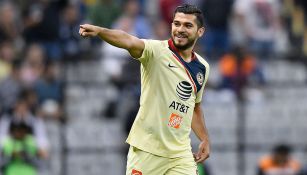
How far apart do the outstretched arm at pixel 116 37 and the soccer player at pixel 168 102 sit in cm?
20

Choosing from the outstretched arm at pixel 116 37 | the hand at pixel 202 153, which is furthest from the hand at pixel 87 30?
the hand at pixel 202 153

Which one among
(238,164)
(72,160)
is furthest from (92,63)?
(238,164)

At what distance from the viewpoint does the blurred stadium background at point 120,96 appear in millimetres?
16688

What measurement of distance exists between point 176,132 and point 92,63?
6.31 m

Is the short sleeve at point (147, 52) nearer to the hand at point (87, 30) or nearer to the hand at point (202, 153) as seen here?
the hand at point (87, 30)

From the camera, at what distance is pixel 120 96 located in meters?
16.5

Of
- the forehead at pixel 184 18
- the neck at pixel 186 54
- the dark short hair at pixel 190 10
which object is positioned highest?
the dark short hair at pixel 190 10

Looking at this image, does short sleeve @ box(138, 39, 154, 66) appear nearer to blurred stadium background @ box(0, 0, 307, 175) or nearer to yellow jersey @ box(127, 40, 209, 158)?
yellow jersey @ box(127, 40, 209, 158)

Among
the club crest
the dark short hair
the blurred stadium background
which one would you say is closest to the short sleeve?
the dark short hair

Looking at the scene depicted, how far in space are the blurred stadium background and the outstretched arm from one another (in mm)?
5789

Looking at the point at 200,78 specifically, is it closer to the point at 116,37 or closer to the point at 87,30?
the point at 116,37

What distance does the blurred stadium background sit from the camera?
1669 cm

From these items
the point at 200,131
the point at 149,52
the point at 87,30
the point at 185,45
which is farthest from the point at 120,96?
the point at 87,30

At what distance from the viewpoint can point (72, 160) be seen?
55.1 ft
